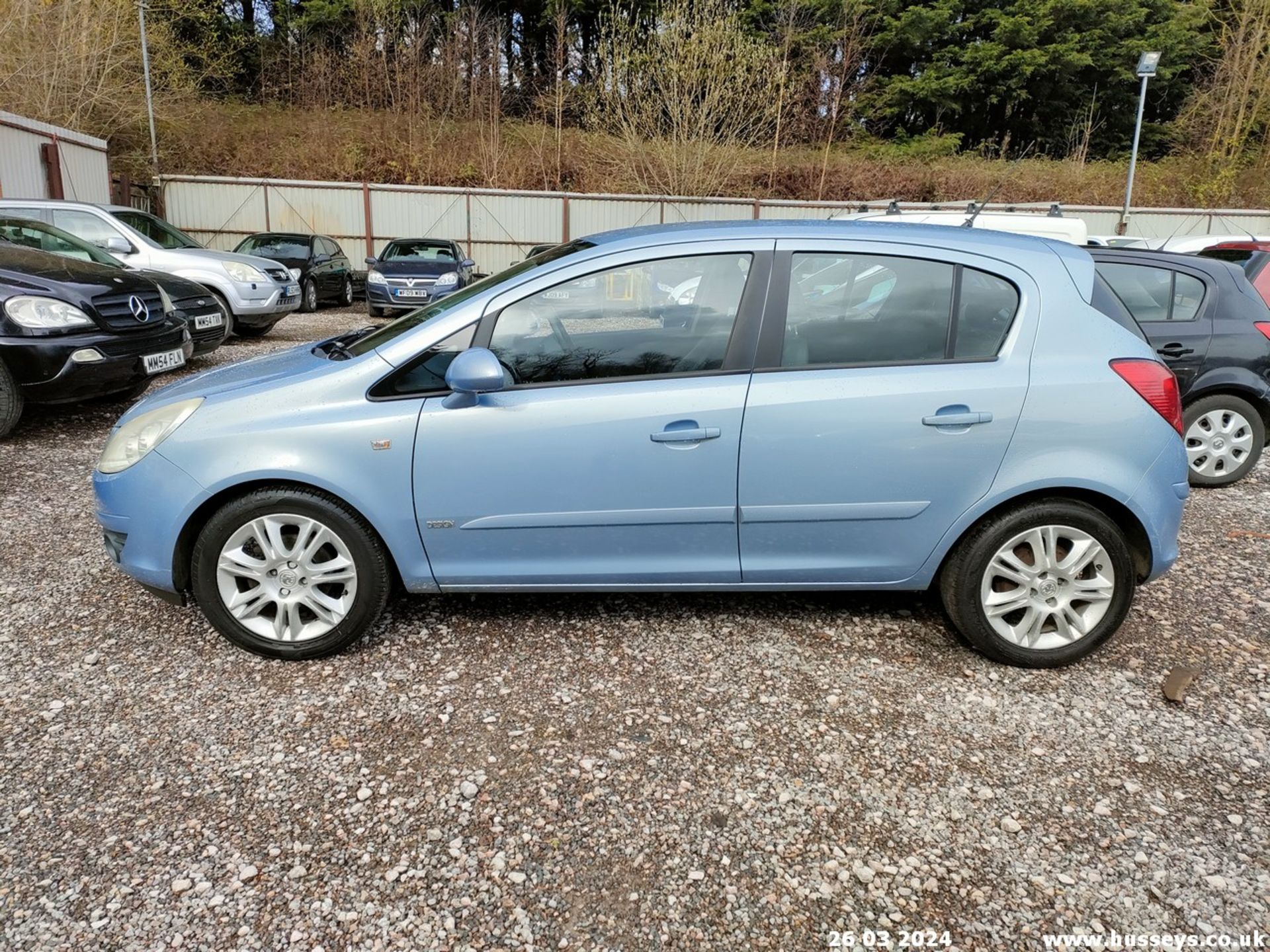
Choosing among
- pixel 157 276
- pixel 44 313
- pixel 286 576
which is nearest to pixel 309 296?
pixel 157 276

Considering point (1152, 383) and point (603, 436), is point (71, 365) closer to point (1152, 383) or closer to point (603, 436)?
point (603, 436)

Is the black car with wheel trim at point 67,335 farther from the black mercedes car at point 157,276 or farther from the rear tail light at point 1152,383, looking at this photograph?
the rear tail light at point 1152,383

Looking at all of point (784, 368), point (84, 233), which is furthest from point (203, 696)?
point (84, 233)

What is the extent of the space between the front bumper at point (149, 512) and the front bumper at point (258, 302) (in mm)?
8136

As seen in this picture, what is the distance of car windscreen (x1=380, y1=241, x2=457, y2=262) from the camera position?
15602 mm

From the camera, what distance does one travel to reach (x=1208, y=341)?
566 cm

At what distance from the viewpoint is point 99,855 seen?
2121 mm

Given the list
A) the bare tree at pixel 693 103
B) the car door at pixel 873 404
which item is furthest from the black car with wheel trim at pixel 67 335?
the bare tree at pixel 693 103

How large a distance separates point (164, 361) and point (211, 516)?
165 inches

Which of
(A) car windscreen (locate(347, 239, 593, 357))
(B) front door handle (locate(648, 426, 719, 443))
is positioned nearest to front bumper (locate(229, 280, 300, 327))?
(A) car windscreen (locate(347, 239, 593, 357))

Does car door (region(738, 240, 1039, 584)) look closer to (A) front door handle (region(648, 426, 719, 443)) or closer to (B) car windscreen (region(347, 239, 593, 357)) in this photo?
(A) front door handle (region(648, 426, 719, 443))

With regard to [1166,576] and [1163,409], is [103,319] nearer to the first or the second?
[1163,409]

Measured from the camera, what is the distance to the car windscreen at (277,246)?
15.7 m

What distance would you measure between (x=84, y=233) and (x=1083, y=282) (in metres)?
10.9
